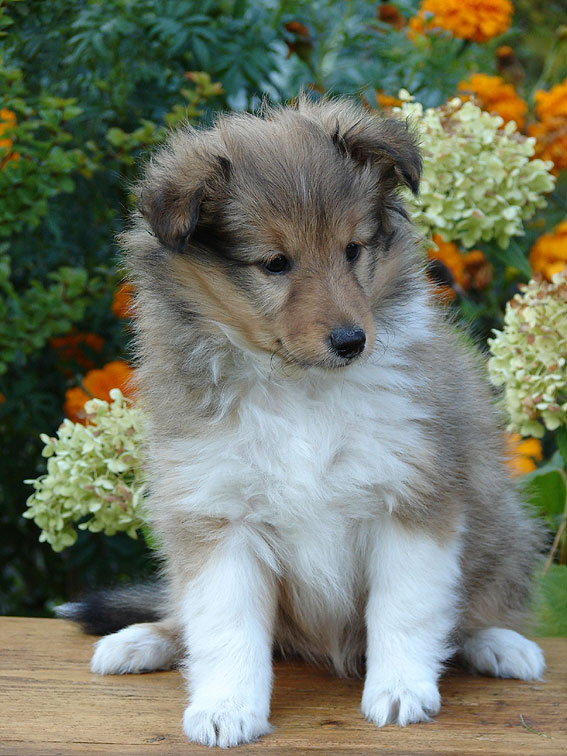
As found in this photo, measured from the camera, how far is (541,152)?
5098 mm

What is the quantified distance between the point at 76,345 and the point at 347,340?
8.80ft

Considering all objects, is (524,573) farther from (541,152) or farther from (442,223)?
(541,152)

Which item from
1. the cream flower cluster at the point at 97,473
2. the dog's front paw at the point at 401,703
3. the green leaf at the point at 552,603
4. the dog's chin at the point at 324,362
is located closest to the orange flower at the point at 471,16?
the cream flower cluster at the point at 97,473

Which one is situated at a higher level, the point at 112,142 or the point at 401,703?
the point at 112,142

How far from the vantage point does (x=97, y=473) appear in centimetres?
402

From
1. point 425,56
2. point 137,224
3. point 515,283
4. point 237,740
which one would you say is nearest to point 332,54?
point 425,56

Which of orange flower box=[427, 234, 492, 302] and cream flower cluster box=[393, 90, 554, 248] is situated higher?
cream flower cluster box=[393, 90, 554, 248]

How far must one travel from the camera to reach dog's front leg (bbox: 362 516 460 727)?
2850 mm

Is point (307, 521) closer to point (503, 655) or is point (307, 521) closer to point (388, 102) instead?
point (503, 655)

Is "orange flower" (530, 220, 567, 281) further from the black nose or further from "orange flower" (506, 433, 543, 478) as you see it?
the black nose

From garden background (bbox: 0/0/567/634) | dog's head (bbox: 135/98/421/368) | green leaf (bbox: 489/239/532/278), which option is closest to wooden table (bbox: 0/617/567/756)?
dog's head (bbox: 135/98/421/368)

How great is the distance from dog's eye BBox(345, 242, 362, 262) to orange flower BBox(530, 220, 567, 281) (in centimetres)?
239

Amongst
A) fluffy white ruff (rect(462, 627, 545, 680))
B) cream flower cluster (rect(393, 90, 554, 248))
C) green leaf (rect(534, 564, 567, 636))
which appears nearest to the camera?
fluffy white ruff (rect(462, 627, 545, 680))

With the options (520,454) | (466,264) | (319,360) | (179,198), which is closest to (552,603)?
(520,454)
